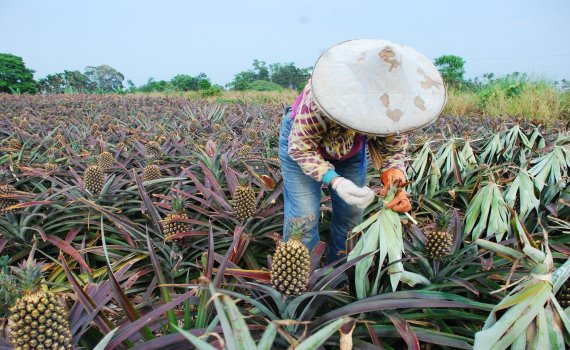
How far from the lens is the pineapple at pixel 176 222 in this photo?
1895mm

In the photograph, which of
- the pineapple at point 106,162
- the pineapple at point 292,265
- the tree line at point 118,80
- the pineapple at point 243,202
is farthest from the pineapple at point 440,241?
the tree line at point 118,80

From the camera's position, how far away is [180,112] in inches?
248

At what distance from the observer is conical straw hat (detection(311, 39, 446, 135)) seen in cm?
134

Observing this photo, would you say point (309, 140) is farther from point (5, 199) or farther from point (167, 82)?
point (167, 82)

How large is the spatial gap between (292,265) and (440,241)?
66cm

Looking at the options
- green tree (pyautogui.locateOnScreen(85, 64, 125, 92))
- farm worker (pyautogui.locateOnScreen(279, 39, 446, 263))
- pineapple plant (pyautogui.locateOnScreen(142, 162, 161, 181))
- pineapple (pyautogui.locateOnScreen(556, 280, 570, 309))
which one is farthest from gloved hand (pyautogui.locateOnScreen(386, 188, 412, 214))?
green tree (pyautogui.locateOnScreen(85, 64, 125, 92))

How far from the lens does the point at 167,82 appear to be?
34094mm

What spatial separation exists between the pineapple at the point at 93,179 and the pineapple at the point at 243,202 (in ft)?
3.13

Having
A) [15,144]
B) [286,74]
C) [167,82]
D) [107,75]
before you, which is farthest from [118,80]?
[15,144]

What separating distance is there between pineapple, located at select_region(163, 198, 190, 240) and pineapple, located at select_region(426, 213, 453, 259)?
1.17 m

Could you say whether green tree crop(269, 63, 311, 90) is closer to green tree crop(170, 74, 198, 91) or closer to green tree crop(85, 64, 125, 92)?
green tree crop(170, 74, 198, 91)

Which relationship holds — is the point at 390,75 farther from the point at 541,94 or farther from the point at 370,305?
the point at 541,94

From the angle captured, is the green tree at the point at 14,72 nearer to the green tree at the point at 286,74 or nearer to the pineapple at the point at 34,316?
the green tree at the point at 286,74

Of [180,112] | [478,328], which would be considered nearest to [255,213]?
[478,328]
